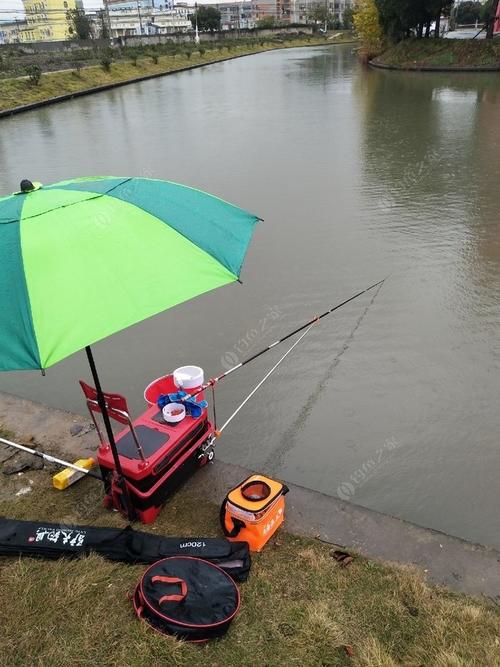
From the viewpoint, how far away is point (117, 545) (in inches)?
98.9

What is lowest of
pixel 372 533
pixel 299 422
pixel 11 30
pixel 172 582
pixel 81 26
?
pixel 299 422

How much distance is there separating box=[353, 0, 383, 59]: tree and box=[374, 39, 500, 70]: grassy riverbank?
354cm

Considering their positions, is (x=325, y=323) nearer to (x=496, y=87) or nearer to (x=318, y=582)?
(x=318, y=582)

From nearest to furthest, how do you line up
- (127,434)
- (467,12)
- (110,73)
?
(127,434) < (110,73) < (467,12)

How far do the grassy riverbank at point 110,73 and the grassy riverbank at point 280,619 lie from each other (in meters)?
23.8

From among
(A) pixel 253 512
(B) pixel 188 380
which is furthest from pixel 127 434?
(A) pixel 253 512

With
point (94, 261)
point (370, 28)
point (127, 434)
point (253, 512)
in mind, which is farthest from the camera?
point (370, 28)

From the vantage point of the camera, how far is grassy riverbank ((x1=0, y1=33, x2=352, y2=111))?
23672 millimetres

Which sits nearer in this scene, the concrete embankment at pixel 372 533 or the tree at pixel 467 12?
the concrete embankment at pixel 372 533

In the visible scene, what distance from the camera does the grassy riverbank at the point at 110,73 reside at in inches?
932

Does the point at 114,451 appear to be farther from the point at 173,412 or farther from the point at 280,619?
the point at 280,619

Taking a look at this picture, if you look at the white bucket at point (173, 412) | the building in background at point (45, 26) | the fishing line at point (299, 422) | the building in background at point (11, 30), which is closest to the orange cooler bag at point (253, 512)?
the white bucket at point (173, 412)

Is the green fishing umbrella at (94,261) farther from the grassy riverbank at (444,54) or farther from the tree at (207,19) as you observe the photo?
the tree at (207,19)

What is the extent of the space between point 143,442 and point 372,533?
139cm
